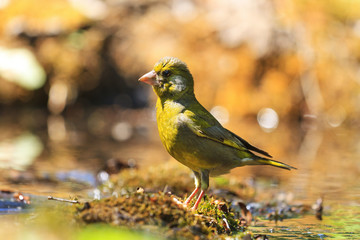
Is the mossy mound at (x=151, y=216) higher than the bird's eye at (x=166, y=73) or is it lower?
lower

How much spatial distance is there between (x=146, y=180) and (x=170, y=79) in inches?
118

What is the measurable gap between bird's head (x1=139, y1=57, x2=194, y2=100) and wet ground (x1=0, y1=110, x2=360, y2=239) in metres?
0.92

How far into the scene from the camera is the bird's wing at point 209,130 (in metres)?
4.75

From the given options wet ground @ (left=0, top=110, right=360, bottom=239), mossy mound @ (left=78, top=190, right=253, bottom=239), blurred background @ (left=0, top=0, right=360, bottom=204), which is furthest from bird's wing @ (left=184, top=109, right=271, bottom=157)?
blurred background @ (left=0, top=0, right=360, bottom=204)

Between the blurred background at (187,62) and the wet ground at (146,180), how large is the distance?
34 centimetres

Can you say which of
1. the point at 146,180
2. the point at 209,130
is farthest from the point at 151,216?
the point at 146,180

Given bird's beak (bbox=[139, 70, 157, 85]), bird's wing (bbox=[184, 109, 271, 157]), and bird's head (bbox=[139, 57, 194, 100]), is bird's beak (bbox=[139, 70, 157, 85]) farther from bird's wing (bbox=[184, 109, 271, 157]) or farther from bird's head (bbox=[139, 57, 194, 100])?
bird's wing (bbox=[184, 109, 271, 157])

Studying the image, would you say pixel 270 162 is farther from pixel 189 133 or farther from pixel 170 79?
pixel 170 79

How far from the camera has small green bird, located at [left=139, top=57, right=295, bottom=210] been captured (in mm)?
4691

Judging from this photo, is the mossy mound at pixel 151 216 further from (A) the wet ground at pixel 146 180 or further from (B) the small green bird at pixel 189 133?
(B) the small green bird at pixel 189 133

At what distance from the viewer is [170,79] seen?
493 cm

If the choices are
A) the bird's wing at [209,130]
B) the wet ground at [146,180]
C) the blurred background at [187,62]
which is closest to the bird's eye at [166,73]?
the bird's wing at [209,130]

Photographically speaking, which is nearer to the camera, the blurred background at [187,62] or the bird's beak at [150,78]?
the bird's beak at [150,78]

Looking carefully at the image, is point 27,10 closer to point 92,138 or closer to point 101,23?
point 101,23
